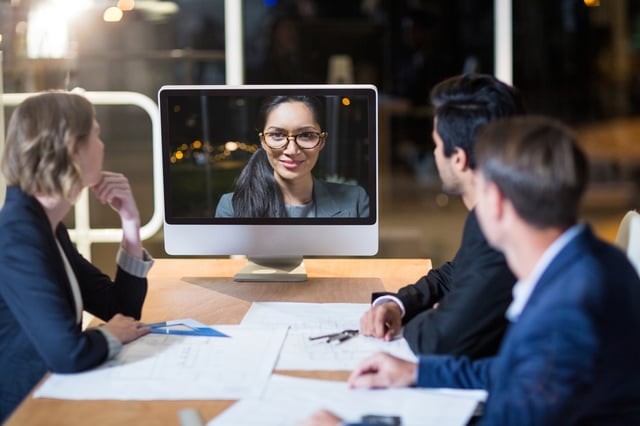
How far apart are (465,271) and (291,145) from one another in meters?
0.79

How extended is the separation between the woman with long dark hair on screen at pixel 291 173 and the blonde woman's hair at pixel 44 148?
682mm

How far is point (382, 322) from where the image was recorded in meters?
1.79

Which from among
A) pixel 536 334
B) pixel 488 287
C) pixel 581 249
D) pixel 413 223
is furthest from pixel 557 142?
pixel 413 223

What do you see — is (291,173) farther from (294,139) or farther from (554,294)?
(554,294)

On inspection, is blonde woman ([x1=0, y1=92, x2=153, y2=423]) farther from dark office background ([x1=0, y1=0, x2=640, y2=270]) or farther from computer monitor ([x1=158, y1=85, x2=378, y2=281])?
Answer: dark office background ([x1=0, y1=0, x2=640, y2=270])

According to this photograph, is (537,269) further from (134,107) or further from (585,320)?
(134,107)

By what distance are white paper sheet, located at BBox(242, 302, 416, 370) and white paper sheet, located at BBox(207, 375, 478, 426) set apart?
0.45 feet

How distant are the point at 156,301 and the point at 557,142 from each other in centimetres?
122

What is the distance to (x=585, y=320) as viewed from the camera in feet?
3.64

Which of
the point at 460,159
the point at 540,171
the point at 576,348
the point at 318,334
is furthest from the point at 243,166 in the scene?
the point at 576,348

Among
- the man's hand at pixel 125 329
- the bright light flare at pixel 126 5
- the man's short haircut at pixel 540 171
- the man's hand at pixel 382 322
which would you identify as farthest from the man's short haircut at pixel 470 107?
the bright light flare at pixel 126 5

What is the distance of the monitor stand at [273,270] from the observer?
2.33 metres

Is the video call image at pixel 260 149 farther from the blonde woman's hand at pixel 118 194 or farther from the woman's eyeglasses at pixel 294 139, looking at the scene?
the blonde woman's hand at pixel 118 194

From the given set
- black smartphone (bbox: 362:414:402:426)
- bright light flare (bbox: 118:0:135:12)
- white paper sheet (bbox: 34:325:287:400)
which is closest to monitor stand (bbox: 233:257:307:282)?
white paper sheet (bbox: 34:325:287:400)
